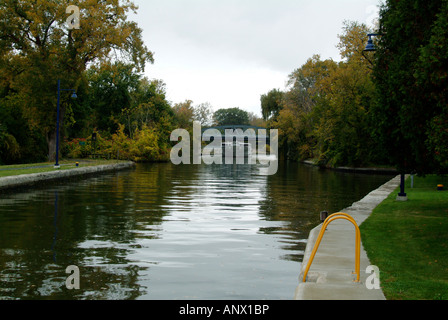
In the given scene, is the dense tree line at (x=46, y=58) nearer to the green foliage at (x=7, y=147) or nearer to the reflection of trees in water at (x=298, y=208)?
the green foliage at (x=7, y=147)

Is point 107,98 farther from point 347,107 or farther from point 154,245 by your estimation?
point 154,245

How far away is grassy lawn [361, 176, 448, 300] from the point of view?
841 cm

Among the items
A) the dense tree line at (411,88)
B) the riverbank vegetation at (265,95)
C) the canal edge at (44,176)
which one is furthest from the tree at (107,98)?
the dense tree line at (411,88)

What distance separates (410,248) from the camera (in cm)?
1205

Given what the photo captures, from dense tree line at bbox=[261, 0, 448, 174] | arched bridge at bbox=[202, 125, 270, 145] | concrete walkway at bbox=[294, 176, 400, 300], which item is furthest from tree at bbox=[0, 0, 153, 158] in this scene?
arched bridge at bbox=[202, 125, 270, 145]

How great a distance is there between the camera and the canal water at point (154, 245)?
888 centimetres

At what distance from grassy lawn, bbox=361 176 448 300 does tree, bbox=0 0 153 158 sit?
35246mm

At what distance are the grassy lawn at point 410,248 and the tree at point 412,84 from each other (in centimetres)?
186

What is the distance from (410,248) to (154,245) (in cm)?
610

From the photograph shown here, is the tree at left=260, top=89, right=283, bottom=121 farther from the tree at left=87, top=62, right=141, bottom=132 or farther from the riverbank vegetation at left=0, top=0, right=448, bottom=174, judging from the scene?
the tree at left=87, top=62, right=141, bottom=132

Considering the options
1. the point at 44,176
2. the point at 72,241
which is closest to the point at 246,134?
the point at 44,176

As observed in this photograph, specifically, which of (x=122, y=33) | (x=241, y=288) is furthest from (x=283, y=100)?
(x=241, y=288)
